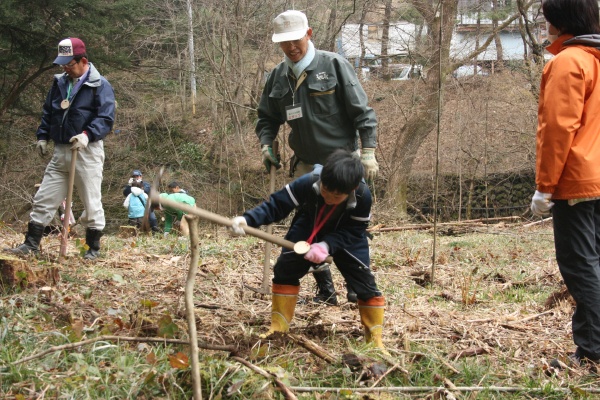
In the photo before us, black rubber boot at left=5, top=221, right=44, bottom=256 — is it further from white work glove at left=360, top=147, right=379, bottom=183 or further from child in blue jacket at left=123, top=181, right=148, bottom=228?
child in blue jacket at left=123, top=181, right=148, bottom=228

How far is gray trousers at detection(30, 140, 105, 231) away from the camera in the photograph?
628cm

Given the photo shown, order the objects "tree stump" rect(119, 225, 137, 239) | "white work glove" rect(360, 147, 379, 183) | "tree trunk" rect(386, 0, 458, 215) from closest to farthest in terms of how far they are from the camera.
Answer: "white work glove" rect(360, 147, 379, 183)
"tree stump" rect(119, 225, 137, 239)
"tree trunk" rect(386, 0, 458, 215)

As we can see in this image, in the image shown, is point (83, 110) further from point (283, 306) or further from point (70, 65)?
point (283, 306)

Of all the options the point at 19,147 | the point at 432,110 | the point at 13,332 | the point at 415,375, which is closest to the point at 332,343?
the point at 415,375

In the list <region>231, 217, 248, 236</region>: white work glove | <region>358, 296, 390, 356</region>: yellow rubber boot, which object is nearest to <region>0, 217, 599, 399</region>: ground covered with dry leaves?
<region>358, 296, 390, 356</region>: yellow rubber boot

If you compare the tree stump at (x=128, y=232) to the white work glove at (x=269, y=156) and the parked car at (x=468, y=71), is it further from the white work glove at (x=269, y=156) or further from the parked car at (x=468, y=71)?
the parked car at (x=468, y=71)

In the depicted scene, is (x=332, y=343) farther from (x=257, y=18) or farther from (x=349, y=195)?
(x=257, y=18)

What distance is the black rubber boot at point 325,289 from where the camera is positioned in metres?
5.23

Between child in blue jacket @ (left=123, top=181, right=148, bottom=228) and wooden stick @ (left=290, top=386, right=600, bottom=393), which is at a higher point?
wooden stick @ (left=290, top=386, right=600, bottom=393)

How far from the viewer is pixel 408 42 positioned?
18.9 m

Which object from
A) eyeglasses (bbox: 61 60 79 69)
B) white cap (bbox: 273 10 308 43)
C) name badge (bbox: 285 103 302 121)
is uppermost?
white cap (bbox: 273 10 308 43)

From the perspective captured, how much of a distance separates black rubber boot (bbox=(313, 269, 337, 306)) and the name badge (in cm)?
123

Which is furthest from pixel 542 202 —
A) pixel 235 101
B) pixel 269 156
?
pixel 235 101

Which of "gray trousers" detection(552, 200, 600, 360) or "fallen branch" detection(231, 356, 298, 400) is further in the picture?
"gray trousers" detection(552, 200, 600, 360)
